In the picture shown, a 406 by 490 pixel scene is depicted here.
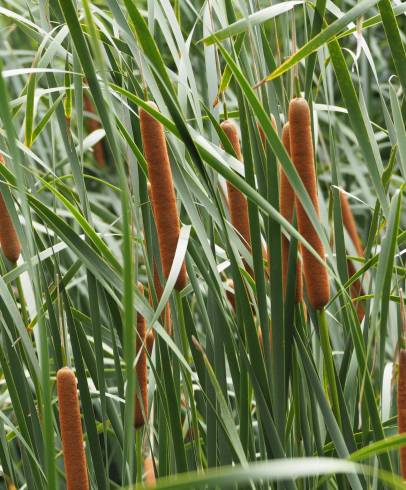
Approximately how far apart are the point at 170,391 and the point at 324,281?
185mm

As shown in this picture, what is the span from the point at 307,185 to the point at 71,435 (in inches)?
12.0

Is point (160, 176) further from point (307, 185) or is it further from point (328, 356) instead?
point (328, 356)

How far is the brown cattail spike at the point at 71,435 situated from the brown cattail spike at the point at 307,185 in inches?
9.3

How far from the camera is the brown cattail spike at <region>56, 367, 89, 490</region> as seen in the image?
78 cm

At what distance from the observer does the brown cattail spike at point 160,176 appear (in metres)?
0.76

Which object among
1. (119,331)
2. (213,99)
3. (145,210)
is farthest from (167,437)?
(213,99)

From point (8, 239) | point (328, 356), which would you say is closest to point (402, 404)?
point (328, 356)

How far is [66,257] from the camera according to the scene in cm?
146

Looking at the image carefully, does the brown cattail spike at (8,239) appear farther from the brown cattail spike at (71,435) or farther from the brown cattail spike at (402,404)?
the brown cattail spike at (402,404)

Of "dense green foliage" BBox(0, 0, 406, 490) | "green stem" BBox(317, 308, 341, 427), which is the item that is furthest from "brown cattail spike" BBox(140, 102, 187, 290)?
"green stem" BBox(317, 308, 341, 427)

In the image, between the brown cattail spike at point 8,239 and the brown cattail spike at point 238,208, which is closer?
the brown cattail spike at point 238,208

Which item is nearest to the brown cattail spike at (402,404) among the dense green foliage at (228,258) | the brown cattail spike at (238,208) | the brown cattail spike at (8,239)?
the dense green foliage at (228,258)

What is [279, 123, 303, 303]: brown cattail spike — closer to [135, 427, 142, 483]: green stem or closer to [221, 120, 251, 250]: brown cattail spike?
[221, 120, 251, 250]: brown cattail spike

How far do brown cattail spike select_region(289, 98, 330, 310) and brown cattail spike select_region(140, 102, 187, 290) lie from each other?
0.11 metres
